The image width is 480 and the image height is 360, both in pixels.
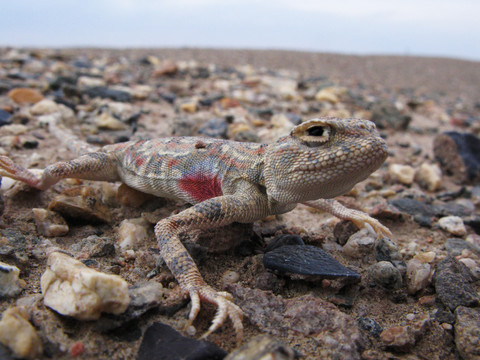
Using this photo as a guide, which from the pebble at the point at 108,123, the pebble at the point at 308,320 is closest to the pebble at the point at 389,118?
the pebble at the point at 108,123

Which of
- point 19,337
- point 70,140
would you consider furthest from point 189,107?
point 19,337

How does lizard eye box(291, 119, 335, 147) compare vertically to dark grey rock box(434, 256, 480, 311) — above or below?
above

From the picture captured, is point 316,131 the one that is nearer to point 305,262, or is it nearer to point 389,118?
point 305,262

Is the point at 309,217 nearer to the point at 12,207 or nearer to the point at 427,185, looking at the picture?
the point at 427,185

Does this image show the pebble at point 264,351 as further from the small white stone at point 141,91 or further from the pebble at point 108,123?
the small white stone at point 141,91

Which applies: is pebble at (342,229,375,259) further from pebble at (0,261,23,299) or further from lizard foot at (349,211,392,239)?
pebble at (0,261,23,299)

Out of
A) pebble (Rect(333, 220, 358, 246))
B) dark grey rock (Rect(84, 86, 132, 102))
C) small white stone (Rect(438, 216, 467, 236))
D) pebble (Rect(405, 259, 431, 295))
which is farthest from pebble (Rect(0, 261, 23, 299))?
dark grey rock (Rect(84, 86, 132, 102))
